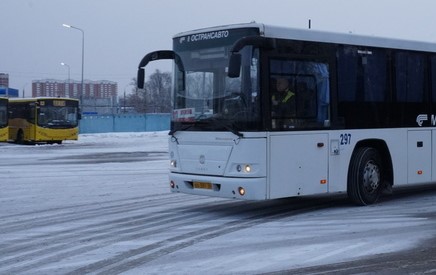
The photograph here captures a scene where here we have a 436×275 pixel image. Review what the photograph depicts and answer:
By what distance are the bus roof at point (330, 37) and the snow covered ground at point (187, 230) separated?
10.0 feet

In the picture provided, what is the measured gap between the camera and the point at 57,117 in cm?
4209

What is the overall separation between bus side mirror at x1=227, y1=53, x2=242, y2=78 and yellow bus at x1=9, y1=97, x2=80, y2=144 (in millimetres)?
32474

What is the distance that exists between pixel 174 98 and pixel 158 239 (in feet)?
10.9

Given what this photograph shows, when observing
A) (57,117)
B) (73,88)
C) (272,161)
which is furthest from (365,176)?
(73,88)

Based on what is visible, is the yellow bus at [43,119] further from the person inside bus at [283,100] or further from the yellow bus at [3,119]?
the person inside bus at [283,100]

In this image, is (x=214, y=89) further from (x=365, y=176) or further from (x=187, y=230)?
(x=365, y=176)

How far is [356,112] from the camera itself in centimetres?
1256

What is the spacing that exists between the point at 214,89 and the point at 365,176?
334cm

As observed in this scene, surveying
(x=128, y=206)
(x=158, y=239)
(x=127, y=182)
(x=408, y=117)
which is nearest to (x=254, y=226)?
(x=158, y=239)

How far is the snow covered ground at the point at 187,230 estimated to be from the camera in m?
8.42

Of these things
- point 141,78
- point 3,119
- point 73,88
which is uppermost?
point 73,88

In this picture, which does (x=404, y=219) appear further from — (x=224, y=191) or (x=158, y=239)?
(x=158, y=239)

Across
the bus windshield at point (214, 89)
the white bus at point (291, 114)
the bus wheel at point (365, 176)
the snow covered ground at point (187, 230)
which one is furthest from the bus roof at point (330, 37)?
the snow covered ground at point (187, 230)

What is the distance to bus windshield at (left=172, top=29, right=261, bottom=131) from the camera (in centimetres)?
1109
